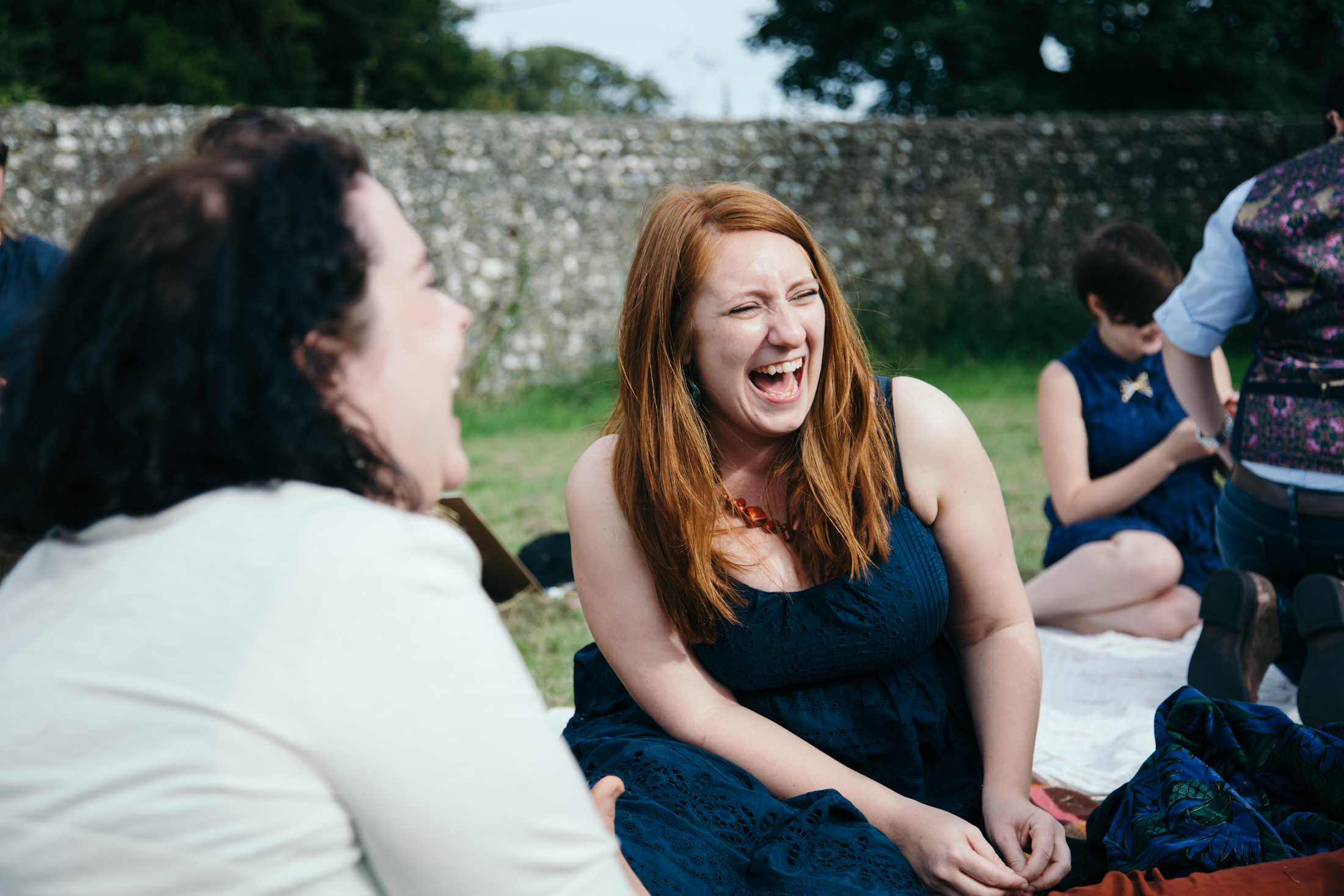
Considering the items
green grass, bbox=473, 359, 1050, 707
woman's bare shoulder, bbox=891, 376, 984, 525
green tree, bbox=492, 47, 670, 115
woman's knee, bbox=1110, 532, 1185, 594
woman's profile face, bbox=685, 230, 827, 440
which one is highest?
green tree, bbox=492, 47, 670, 115

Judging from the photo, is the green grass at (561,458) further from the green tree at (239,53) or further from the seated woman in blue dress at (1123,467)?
the green tree at (239,53)

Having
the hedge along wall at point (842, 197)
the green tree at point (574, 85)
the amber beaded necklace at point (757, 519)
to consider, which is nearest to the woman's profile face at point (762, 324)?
the amber beaded necklace at point (757, 519)

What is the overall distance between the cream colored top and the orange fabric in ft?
3.64

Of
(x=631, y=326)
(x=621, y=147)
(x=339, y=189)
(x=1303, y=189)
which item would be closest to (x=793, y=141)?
(x=621, y=147)

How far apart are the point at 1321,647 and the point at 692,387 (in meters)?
1.89

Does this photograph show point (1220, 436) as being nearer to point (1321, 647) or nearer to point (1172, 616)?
point (1172, 616)

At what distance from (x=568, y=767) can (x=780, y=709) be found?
1197mm

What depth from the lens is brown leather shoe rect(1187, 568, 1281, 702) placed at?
9.69 ft

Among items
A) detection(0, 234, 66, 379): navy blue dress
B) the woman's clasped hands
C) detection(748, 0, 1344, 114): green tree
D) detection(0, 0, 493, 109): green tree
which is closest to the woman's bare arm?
the woman's clasped hands

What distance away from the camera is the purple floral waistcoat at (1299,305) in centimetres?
274

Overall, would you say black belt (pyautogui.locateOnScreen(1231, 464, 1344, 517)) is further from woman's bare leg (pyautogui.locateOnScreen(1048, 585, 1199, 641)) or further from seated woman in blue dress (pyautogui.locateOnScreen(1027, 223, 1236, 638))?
woman's bare leg (pyautogui.locateOnScreen(1048, 585, 1199, 641))

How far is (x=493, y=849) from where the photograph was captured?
92 centimetres

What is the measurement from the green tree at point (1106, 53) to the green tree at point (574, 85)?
27.3 m

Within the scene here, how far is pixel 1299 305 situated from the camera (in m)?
2.81
